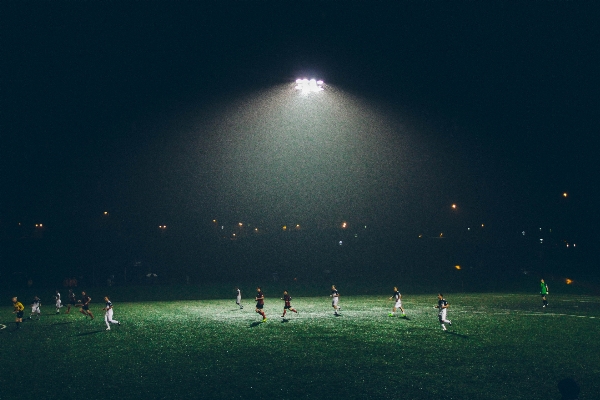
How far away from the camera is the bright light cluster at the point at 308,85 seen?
4153 centimetres

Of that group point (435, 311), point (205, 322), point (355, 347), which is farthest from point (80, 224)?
point (355, 347)

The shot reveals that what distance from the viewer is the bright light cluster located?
136 feet

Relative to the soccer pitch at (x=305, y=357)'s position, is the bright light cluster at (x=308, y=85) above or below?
above

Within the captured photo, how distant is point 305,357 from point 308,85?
2816cm

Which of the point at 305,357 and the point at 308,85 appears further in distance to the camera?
the point at 308,85

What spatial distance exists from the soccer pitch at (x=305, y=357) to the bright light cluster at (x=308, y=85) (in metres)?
20.6

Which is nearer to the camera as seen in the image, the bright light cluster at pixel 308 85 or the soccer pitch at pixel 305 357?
the soccer pitch at pixel 305 357

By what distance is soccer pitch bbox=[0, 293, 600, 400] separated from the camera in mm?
14898

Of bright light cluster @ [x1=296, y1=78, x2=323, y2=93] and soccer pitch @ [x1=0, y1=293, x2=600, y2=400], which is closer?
soccer pitch @ [x1=0, y1=293, x2=600, y2=400]

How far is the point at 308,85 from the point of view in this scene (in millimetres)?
41750

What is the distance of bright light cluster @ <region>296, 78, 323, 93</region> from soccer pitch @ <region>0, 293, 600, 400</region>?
20595 mm

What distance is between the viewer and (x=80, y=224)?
78.6m

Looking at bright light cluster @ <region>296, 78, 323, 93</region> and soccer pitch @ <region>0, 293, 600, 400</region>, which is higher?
bright light cluster @ <region>296, 78, 323, 93</region>

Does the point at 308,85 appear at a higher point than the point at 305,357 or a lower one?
higher
